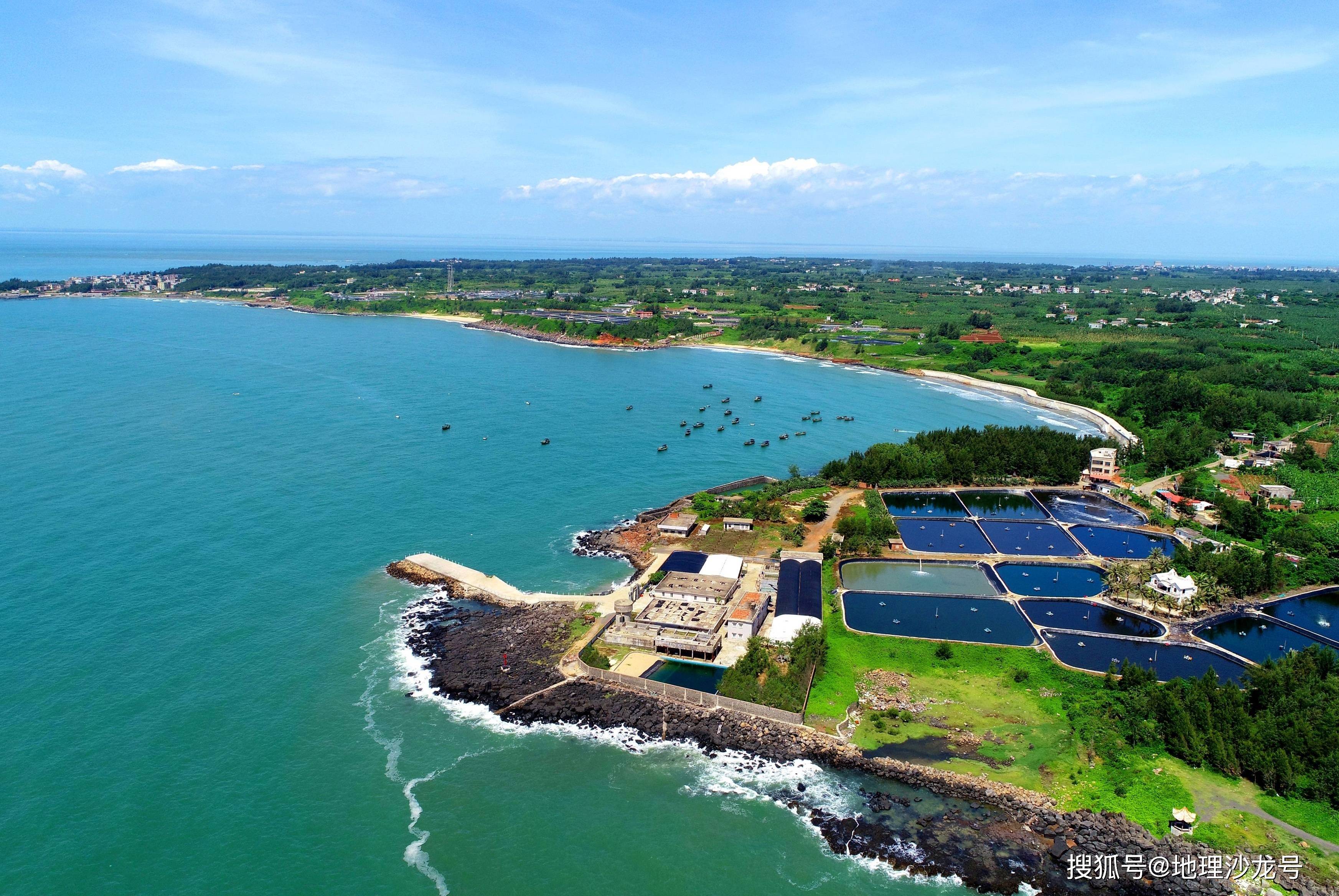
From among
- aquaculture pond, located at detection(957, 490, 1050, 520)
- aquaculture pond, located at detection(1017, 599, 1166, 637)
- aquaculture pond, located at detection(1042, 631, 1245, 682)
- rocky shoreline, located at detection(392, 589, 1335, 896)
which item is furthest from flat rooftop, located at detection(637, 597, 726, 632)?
aquaculture pond, located at detection(957, 490, 1050, 520)

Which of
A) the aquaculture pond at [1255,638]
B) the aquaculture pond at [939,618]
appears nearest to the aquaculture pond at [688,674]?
the aquaculture pond at [939,618]

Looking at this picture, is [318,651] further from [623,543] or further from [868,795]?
[868,795]

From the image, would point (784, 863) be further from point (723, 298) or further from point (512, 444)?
point (723, 298)

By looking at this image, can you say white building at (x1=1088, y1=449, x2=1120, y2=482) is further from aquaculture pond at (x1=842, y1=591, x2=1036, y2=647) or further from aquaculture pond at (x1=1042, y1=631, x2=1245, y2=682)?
aquaculture pond at (x1=1042, y1=631, x2=1245, y2=682)

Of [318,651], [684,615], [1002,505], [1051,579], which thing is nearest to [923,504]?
[1002,505]

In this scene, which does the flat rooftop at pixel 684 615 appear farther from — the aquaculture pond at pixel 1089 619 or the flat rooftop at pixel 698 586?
the aquaculture pond at pixel 1089 619

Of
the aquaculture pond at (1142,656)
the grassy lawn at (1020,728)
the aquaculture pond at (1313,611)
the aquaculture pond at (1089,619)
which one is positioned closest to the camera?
the grassy lawn at (1020,728)
